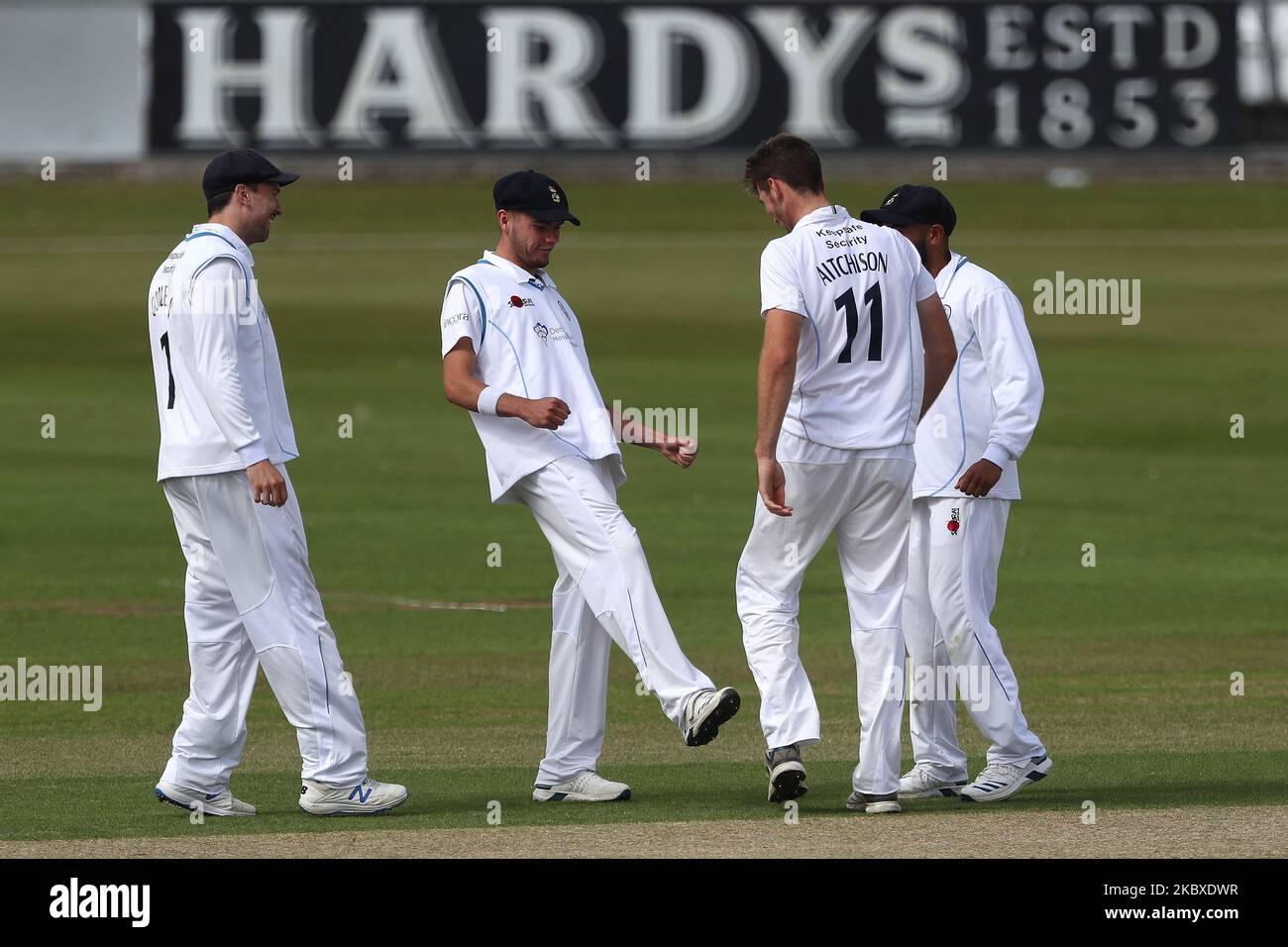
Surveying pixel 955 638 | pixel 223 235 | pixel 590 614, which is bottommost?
pixel 955 638

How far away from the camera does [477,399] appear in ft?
26.4

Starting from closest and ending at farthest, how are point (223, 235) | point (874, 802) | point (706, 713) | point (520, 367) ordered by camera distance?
point (706, 713), point (874, 802), point (223, 235), point (520, 367)

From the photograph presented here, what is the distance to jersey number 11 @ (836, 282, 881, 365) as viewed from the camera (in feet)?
26.0

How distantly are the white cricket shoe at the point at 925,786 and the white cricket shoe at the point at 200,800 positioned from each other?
2444 millimetres

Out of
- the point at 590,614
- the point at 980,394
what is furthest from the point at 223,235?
the point at 980,394

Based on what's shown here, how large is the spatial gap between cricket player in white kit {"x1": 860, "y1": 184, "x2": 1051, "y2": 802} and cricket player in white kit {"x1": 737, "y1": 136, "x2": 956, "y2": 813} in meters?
0.39

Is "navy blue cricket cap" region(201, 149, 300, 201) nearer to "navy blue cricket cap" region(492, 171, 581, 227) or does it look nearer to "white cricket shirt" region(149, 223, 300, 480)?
"white cricket shirt" region(149, 223, 300, 480)

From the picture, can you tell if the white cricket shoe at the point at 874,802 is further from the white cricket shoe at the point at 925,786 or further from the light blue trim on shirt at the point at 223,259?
the light blue trim on shirt at the point at 223,259

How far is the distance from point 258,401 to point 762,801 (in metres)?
2.32

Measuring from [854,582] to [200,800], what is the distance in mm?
2485

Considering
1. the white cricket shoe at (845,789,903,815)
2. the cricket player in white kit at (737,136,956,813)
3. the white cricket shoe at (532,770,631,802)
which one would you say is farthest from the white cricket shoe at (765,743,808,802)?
the white cricket shoe at (532,770,631,802)

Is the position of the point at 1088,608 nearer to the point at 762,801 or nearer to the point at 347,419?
the point at 762,801

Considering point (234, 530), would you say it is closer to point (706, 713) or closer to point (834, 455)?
point (706, 713)

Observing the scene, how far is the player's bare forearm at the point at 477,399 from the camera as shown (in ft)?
26.0
